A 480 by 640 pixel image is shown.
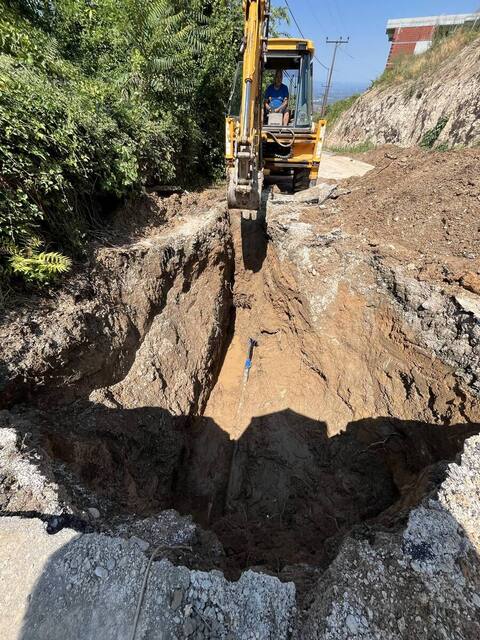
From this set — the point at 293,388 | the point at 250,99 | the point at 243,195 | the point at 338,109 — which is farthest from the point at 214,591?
the point at 338,109

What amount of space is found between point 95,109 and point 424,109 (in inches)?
587

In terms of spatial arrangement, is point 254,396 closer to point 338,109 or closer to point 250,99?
point 250,99

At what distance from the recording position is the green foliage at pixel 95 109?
13.1 feet

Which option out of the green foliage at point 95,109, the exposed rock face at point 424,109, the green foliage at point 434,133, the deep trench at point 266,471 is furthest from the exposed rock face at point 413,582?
the green foliage at point 434,133

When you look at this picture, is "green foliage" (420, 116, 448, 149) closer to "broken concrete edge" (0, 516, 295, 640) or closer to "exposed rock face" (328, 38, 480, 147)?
"exposed rock face" (328, 38, 480, 147)

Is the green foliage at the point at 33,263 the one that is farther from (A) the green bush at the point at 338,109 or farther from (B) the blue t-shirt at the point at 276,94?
(A) the green bush at the point at 338,109

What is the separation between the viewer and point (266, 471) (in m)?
5.89

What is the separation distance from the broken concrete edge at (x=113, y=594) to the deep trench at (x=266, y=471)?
58 cm

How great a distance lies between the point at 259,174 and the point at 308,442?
4.99 meters

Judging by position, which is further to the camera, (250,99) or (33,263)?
(250,99)

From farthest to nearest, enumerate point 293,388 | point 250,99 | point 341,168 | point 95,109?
point 341,168 → point 293,388 → point 95,109 → point 250,99

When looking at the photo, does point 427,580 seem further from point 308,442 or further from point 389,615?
point 308,442

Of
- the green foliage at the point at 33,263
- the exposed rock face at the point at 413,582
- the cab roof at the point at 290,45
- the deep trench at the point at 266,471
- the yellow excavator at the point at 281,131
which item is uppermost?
the cab roof at the point at 290,45

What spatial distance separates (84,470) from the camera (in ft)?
12.2
